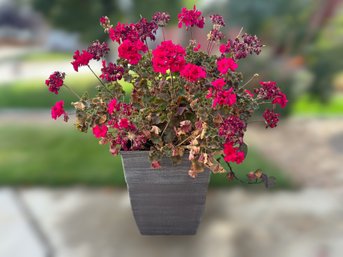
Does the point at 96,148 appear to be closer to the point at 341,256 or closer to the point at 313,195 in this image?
the point at 313,195

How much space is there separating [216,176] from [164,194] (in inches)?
54.2

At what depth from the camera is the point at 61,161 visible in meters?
4.77

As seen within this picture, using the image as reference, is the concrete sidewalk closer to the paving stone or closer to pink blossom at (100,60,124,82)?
the paving stone

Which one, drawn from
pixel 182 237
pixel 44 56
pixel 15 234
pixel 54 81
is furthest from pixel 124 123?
pixel 44 56

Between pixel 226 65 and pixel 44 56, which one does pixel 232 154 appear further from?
pixel 44 56

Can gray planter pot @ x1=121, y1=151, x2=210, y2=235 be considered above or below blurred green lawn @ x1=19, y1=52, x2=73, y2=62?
below

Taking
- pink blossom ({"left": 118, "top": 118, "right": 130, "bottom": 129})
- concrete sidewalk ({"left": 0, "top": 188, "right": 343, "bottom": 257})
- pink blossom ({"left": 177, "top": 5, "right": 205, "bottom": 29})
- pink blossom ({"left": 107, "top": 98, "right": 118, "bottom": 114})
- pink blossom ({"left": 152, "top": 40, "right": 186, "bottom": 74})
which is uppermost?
pink blossom ({"left": 177, "top": 5, "right": 205, "bottom": 29})

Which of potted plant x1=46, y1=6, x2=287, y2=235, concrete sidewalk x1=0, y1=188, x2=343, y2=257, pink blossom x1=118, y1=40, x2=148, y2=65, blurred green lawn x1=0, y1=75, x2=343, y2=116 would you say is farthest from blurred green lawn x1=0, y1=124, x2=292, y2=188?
blurred green lawn x1=0, y1=75, x2=343, y2=116

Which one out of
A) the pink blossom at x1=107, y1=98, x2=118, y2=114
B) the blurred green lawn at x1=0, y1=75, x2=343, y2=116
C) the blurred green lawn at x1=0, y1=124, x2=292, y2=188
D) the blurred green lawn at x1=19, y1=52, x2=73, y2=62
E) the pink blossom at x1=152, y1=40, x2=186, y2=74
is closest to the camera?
the pink blossom at x1=152, y1=40, x2=186, y2=74

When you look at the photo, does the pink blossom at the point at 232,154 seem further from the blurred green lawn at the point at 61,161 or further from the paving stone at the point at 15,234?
the blurred green lawn at the point at 61,161

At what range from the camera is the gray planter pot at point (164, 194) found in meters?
2.67

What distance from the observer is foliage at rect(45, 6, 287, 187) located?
253 cm

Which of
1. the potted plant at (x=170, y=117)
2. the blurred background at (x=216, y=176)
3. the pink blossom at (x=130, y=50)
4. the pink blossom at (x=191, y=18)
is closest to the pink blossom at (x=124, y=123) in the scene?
the potted plant at (x=170, y=117)

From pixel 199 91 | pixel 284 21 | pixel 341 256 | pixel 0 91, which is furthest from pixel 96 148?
pixel 0 91
